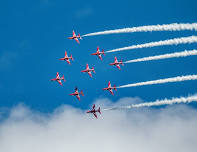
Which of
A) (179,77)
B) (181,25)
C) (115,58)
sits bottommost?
(179,77)

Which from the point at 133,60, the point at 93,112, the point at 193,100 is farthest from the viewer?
the point at 93,112

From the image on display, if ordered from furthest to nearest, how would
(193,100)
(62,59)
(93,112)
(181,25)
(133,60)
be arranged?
(62,59) < (93,112) < (133,60) < (181,25) < (193,100)

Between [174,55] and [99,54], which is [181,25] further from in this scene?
[99,54]

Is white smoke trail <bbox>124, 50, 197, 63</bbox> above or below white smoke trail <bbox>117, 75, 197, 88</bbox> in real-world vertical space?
above

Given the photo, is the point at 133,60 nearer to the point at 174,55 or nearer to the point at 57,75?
the point at 174,55

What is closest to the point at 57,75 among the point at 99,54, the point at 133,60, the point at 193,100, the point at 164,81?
the point at 99,54

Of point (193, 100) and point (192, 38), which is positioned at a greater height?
point (192, 38)

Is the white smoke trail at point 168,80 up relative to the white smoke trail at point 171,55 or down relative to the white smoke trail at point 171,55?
down

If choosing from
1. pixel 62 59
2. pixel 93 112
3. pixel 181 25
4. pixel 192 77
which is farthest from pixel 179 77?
pixel 62 59

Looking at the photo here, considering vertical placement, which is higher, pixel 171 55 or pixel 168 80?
pixel 171 55

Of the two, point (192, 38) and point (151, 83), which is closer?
point (192, 38)

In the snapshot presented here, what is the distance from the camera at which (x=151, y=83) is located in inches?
3521

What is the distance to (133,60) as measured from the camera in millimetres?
96188

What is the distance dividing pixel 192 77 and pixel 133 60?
16.0 metres
